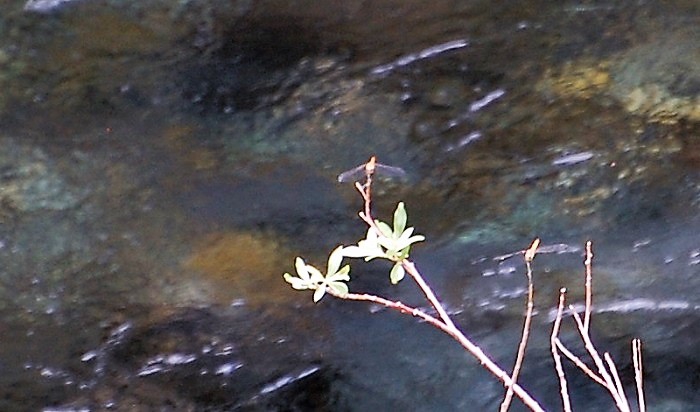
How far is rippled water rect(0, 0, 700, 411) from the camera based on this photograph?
2.52 metres

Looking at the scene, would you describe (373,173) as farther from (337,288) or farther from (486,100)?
(337,288)

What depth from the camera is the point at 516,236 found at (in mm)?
2885

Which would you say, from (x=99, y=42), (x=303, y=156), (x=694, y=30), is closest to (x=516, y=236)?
(x=303, y=156)

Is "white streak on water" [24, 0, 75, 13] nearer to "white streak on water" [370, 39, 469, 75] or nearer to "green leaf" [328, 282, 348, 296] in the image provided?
"white streak on water" [370, 39, 469, 75]

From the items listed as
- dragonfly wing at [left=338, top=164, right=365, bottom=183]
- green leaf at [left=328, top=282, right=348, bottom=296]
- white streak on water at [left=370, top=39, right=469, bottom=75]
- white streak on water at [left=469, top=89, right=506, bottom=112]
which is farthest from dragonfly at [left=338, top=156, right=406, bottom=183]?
green leaf at [left=328, top=282, right=348, bottom=296]

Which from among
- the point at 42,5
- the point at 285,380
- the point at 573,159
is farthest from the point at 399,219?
the point at 42,5

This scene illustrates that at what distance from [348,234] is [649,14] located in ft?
5.67

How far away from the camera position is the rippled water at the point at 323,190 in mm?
2516

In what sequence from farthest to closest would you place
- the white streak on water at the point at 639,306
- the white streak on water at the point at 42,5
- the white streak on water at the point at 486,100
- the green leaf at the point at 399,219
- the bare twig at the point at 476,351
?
the white streak on water at the point at 42,5 < the white streak on water at the point at 486,100 < the white streak on water at the point at 639,306 < the green leaf at the point at 399,219 < the bare twig at the point at 476,351

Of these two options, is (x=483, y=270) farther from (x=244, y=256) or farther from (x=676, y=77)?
(x=676, y=77)

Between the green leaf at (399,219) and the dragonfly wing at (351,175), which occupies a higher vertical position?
the green leaf at (399,219)

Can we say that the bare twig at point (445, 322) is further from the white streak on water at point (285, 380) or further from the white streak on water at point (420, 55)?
the white streak on water at point (420, 55)

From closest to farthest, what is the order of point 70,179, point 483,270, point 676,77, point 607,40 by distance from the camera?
point 483,270
point 70,179
point 676,77
point 607,40

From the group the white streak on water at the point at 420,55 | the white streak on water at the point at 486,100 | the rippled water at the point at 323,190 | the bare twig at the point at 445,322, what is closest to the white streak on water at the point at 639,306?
the rippled water at the point at 323,190
